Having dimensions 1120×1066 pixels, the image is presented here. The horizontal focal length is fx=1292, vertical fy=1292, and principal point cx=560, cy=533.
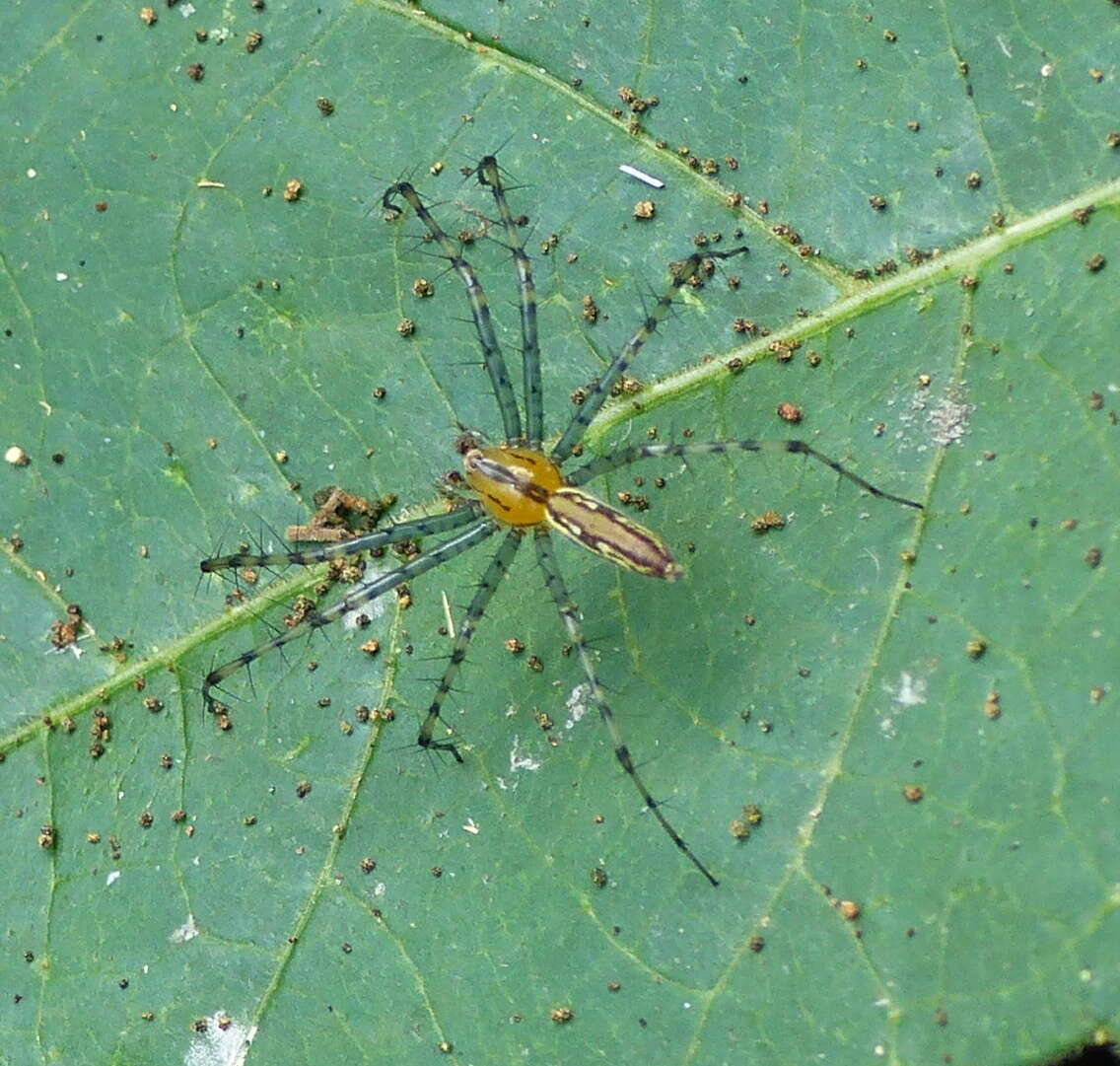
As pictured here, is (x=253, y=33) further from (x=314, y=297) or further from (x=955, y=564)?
(x=955, y=564)

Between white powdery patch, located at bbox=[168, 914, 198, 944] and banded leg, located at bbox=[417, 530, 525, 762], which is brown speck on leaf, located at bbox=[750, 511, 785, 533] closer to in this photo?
banded leg, located at bbox=[417, 530, 525, 762]

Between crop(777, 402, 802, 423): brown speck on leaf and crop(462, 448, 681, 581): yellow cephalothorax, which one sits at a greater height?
crop(777, 402, 802, 423): brown speck on leaf

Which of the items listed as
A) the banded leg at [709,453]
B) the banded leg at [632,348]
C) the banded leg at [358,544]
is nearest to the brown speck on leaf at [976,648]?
the banded leg at [709,453]

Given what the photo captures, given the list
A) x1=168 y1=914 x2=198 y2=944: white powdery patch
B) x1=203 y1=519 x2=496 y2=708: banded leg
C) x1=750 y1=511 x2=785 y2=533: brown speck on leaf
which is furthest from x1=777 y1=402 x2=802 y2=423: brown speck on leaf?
x1=168 y1=914 x2=198 y2=944: white powdery patch

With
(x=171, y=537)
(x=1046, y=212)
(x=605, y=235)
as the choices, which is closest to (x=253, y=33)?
(x=605, y=235)

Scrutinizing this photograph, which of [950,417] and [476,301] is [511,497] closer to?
[476,301]

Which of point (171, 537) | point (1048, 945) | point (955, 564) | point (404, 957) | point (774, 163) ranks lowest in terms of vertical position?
point (404, 957)
